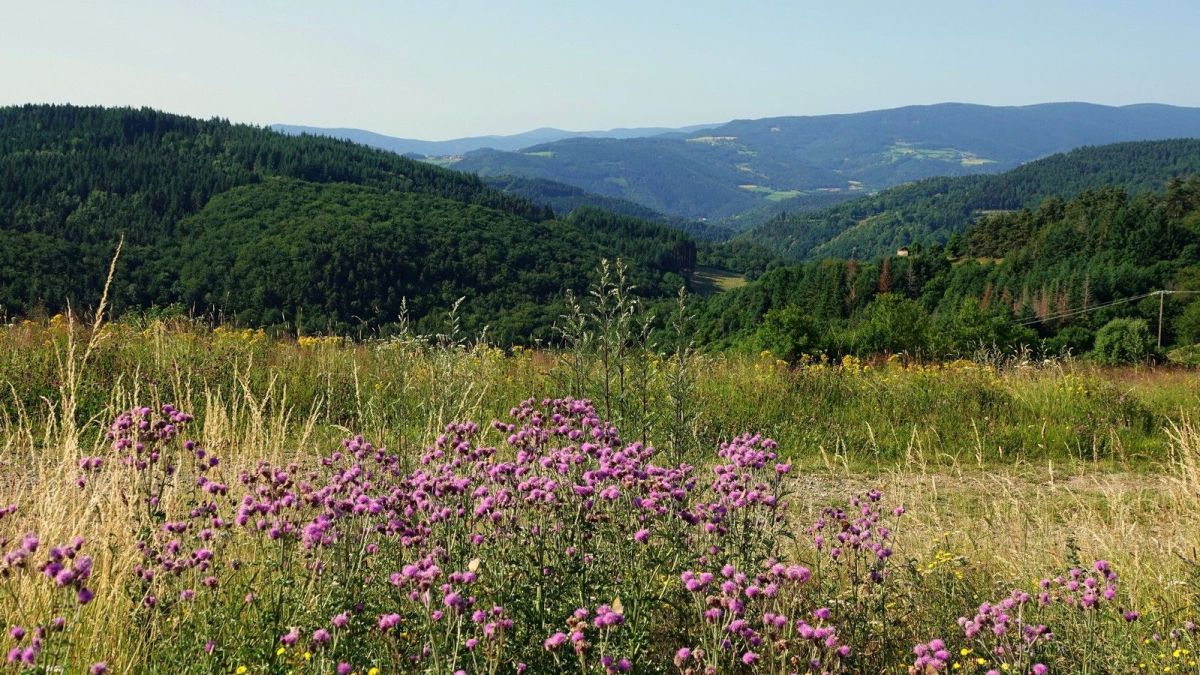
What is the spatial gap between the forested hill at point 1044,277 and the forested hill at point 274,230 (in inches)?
979

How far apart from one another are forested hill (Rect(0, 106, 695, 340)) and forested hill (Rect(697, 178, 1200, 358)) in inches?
979

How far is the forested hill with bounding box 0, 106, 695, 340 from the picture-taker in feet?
253

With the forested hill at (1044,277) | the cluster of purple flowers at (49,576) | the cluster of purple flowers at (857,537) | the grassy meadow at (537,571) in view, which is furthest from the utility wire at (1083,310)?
the cluster of purple flowers at (49,576)

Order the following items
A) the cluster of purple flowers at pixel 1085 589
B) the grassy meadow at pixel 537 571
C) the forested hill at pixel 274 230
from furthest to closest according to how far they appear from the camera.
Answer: the forested hill at pixel 274 230
the cluster of purple flowers at pixel 1085 589
the grassy meadow at pixel 537 571

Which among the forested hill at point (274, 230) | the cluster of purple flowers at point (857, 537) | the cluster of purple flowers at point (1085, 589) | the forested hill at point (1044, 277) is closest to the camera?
the cluster of purple flowers at point (1085, 589)

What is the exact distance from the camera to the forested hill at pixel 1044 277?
5875 cm

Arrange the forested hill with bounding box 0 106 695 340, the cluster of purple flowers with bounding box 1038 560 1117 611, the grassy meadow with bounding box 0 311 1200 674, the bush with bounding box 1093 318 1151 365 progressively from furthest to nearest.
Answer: the forested hill with bounding box 0 106 695 340
the bush with bounding box 1093 318 1151 365
the cluster of purple flowers with bounding box 1038 560 1117 611
the grassy meadow with bounding box 0 311 1200 674

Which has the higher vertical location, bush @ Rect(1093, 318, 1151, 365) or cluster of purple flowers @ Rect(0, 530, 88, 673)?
cluster of purple flowers @ Rect(0, 530, 88, 673)

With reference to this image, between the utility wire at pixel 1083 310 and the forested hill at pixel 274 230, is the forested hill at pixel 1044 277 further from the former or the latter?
the forested hill at pixel 274 230

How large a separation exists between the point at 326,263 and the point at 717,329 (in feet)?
136

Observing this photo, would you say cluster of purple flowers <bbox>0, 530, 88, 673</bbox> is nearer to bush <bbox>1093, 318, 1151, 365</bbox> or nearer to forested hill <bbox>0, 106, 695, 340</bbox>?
forested hill <bbox>0, 106, 695, 340</bbox>

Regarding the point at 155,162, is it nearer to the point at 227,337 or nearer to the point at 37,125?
the point at 37,125

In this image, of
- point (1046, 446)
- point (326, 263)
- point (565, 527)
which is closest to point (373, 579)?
point (565, 527)

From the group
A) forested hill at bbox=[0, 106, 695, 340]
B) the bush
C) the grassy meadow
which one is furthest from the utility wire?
the grassy meadow
